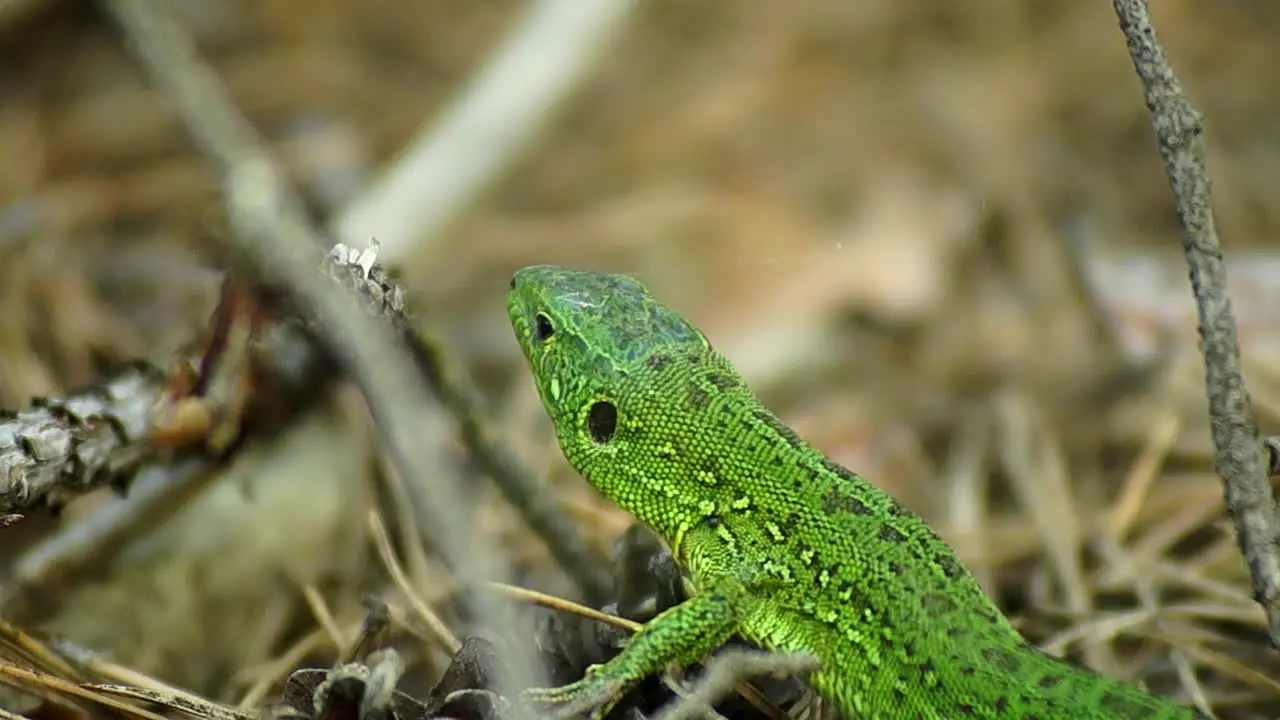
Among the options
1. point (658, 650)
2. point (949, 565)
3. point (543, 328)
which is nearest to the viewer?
point (658, 650)

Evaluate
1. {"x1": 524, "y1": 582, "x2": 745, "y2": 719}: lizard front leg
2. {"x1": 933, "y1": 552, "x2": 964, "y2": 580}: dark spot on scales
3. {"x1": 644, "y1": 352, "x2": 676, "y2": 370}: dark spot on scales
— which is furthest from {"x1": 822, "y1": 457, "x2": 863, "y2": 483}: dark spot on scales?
{"x1": 644, "y1": 352, "x2": 676, "y2": 370}: dark spot on scales

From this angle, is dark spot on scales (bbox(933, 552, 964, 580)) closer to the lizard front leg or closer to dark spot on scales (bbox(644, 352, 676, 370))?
the lizard front leg

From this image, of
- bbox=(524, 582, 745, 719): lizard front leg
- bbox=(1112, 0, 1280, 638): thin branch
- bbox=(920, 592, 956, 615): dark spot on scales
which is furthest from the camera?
bbox=(920, 592, 956, 615): dark spot on scales

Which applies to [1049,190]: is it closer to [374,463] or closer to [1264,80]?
[1264,80]

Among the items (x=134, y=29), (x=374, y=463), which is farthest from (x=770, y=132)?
(x=134, y=29)

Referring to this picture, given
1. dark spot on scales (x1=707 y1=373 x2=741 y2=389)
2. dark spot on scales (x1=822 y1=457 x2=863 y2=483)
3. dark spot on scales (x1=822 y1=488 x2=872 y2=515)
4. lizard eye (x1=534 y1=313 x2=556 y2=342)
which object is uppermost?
lizard eye (x1=534 y1=313 x2=556 y2=342)

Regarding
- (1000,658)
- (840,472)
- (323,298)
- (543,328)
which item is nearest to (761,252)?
(543,328)

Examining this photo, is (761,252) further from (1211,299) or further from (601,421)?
Answer: (1211,299)
